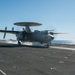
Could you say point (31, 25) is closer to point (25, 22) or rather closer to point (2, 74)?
point (25, 22)

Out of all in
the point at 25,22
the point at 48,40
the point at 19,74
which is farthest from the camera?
the point at 25,22

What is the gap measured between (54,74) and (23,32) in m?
56.8

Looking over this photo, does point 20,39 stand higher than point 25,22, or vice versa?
point 25,22

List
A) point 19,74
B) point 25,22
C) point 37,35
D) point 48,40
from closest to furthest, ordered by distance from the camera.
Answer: point 19,74
point 48,40
point 37,35
point 25,22

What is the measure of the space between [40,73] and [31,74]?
69cm

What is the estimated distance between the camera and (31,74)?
44.1 feet

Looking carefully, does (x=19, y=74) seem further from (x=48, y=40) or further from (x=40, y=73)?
(x=48, y=40)

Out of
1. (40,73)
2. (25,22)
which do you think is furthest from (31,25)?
(40,73)

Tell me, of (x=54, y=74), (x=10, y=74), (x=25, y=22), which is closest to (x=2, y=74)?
(x=10, y=74)

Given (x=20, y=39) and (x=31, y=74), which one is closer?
(x=31, y=74)

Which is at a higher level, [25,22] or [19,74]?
[25,22]

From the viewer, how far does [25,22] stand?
3031 inches

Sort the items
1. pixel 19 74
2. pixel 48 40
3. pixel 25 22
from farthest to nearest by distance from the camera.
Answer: pixel 25 22 → pixel 48 40 → pixel 19 74

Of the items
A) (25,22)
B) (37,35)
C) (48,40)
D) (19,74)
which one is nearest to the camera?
(19,74)
